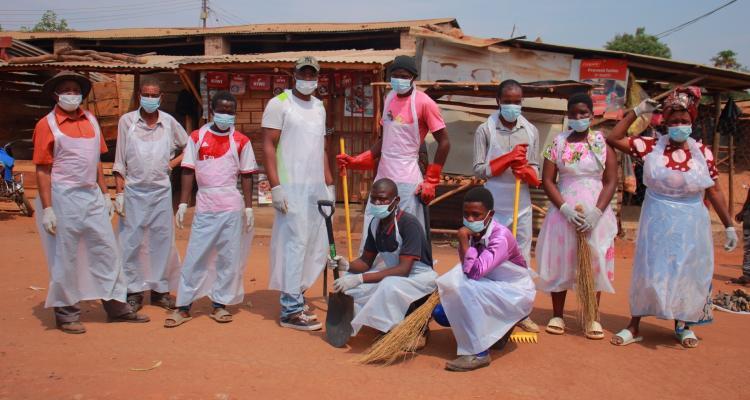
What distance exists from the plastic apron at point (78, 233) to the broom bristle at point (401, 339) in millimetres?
2161

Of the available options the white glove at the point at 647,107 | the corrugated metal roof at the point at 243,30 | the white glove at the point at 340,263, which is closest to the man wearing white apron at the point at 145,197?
the white glove at the point at 340,263

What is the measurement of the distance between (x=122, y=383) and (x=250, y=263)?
14.3 ft

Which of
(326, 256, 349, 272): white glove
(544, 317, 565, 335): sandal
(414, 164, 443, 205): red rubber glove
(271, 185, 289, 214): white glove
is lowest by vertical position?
(544, 317, 565, 335): sandal

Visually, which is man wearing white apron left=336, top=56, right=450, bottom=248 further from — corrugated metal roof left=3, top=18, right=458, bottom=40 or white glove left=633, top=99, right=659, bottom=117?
corrugated metal roof left=3, top=18, right=458, bottom=40

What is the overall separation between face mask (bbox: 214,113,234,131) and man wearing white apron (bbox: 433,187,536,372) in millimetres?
2056

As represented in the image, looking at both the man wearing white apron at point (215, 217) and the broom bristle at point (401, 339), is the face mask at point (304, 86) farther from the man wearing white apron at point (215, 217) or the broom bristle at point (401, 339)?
the broom bristle at point (401, 339)

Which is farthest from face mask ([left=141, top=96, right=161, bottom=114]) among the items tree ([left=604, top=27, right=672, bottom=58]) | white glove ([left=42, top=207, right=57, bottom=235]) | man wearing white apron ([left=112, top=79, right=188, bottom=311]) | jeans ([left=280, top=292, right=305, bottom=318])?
tree ([left=604, top=27, right=672, bottom=58])

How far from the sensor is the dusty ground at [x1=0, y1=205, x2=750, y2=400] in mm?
3469

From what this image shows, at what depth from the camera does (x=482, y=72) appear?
1065 centimetres

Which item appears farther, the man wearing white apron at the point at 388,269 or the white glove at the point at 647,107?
the white glove at the point at 647,107

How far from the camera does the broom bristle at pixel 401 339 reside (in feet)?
12.8

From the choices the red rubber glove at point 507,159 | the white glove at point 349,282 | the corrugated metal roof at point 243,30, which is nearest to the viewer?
the white glove at point 349,282

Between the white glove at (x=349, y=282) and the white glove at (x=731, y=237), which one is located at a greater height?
the white glove at (x=731, y=237)

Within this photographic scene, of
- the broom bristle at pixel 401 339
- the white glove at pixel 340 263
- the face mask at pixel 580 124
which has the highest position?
the face mask at pixel 580 124
